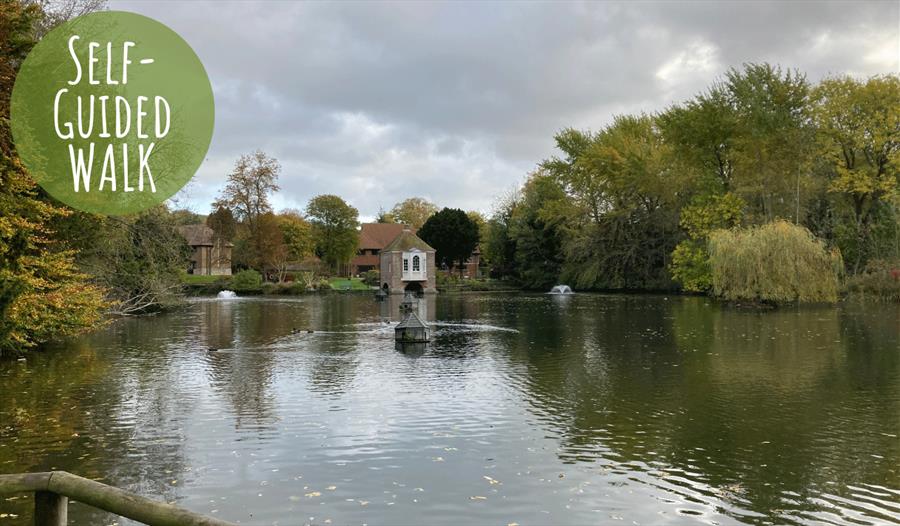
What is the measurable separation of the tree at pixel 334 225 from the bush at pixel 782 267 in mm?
54896

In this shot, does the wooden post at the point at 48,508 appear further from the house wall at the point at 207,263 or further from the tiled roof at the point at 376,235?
the tiled roof at the point at 376,235

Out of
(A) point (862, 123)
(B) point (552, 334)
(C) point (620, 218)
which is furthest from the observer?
(C) point (620, 218)

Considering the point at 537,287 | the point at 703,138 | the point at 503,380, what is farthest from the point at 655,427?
the point at 537,287

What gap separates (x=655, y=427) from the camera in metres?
10.5

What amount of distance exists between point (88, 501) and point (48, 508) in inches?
16.0

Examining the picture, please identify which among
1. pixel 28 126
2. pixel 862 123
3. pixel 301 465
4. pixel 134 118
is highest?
pixel 862 123

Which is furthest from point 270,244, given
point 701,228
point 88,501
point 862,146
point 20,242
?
point 88,501

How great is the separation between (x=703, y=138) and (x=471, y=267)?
53.9 m

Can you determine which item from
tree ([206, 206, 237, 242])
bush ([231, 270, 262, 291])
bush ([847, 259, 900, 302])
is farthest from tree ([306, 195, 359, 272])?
bush ([847, 259, 900, 302])

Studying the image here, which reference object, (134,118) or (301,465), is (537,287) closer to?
(134,118)

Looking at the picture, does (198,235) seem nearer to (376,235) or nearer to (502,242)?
(376,235)

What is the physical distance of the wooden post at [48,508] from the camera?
12.5ft

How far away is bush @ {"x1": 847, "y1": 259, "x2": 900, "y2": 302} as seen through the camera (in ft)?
123

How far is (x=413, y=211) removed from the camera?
116 m
